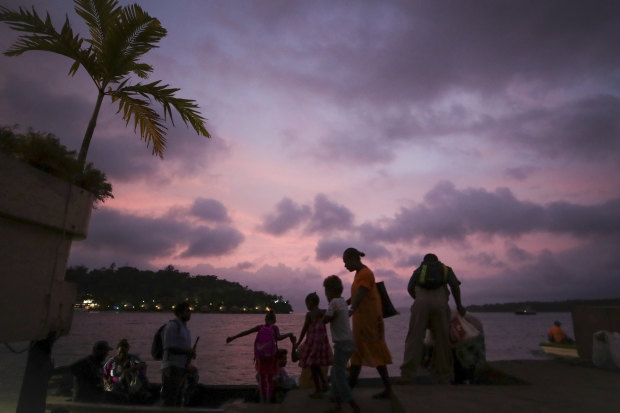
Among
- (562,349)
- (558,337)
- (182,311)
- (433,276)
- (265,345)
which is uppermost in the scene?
(433,276)

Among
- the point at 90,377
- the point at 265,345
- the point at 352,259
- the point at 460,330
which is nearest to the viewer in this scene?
the point at 352,259

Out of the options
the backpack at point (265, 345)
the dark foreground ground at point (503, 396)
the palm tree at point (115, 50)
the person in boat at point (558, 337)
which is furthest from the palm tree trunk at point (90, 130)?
the person in boat at point (558, 337)

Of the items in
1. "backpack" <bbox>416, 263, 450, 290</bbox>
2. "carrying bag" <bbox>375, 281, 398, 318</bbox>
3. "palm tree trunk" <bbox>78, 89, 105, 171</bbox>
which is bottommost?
"carrying bag" <bbox>375, 281, 398, 318</bbox>

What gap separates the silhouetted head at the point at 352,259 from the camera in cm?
481

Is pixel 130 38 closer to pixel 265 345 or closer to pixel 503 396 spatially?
pixel 265 345

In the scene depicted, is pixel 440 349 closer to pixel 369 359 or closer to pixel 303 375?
pixel 369 359

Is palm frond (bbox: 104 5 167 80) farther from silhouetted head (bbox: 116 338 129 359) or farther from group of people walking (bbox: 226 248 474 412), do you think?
silhouetted head (bbox: 116 338 129 359)

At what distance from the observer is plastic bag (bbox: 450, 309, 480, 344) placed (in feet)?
18.2

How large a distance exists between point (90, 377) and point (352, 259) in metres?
5.67

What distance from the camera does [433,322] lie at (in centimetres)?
538

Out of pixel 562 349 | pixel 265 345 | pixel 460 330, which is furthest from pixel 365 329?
pixel 562 349

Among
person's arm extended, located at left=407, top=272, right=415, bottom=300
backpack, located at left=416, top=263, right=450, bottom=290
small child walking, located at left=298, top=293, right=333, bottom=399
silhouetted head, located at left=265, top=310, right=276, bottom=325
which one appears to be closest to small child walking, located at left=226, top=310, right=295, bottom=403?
silhouetted head, located at left=265, top=310, right=276, bottom=325

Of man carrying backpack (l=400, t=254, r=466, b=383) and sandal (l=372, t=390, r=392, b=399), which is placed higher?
man carrying backpack (l=400, t=254, r=466, b=383)

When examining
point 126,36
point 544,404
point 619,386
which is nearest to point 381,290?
point 544,404
